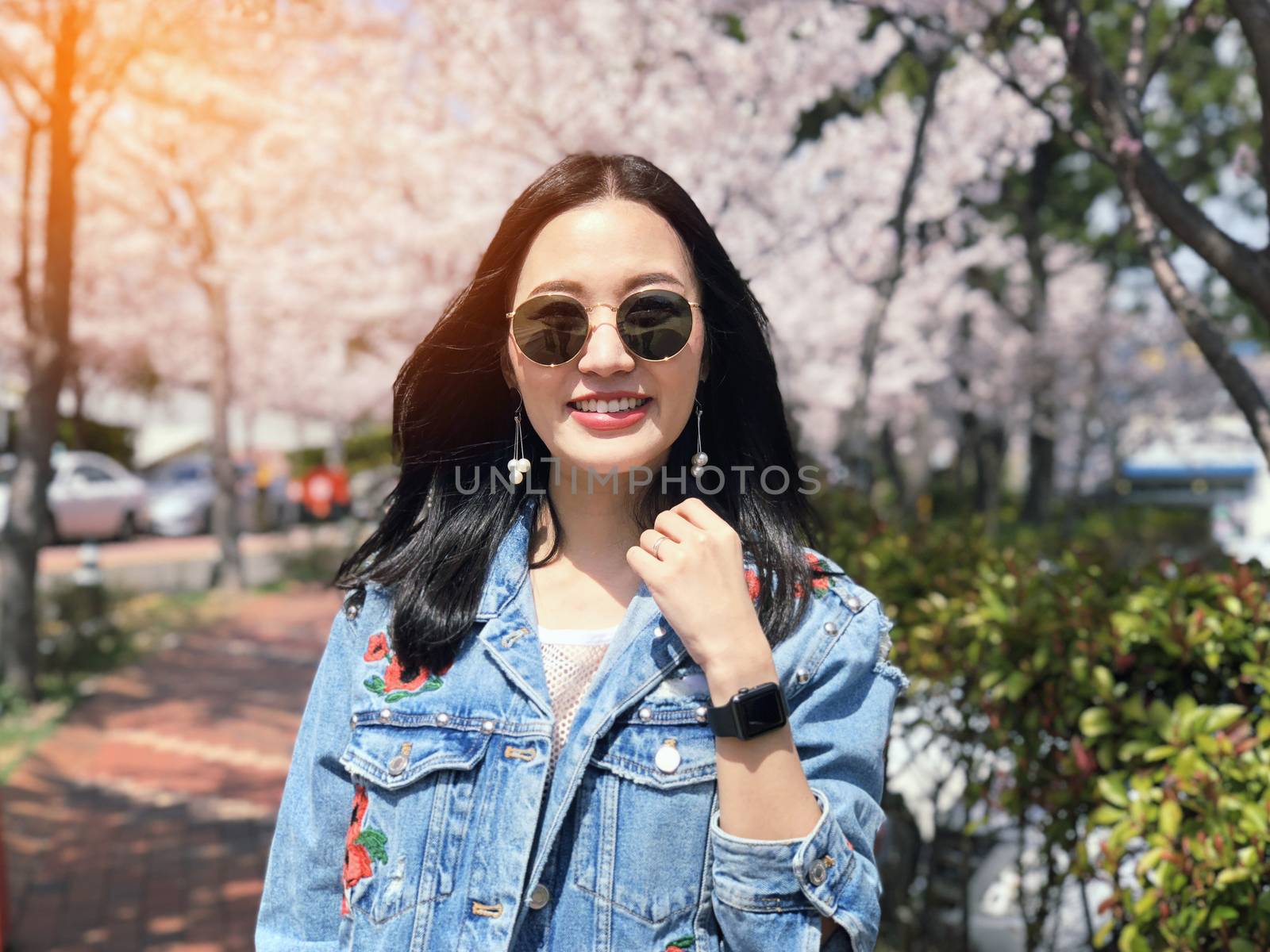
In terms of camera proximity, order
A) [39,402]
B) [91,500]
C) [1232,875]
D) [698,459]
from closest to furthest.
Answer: [698,459] < [1232,875] < [39,402] < [91,500]

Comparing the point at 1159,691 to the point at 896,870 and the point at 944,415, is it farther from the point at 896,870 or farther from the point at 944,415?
the point at 944,415

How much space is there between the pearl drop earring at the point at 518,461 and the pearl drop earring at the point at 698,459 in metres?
0.28

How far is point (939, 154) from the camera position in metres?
8.96

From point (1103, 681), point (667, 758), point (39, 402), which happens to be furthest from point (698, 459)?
point (39, 402)

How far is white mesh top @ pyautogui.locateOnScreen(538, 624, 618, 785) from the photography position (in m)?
1.63

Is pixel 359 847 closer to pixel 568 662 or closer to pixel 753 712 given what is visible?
pixel 568 662

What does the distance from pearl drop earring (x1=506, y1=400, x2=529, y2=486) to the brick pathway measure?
10.4 feet

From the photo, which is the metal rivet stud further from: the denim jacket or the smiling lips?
the smiling lips

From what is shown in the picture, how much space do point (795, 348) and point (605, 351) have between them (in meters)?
9.81

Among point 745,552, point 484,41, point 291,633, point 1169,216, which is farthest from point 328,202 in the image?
point 745,552

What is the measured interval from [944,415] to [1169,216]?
22.9 m

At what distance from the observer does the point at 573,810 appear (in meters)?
1.55

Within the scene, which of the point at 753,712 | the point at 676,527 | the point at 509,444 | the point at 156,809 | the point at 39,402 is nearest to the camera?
the point at 753,712

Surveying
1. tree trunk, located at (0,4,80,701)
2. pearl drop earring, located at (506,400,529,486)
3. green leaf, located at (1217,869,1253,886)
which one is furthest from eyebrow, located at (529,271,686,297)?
tree trunk, located at (0,4,80,701)
